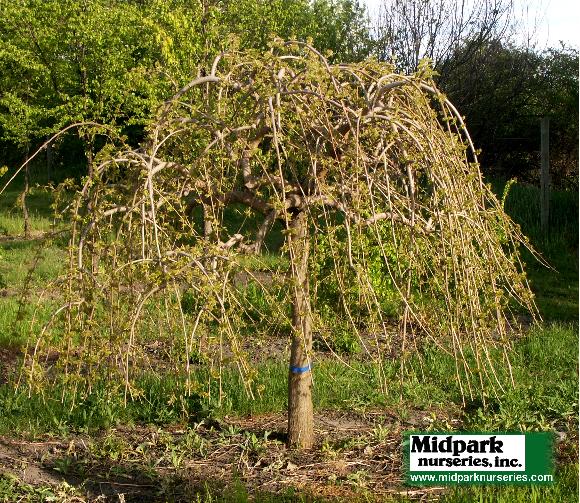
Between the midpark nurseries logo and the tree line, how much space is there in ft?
16.6

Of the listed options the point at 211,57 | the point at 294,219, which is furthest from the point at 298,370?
the point at 211,57

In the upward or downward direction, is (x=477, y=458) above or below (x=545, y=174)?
below

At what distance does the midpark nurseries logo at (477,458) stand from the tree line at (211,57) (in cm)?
506

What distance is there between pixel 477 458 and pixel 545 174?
7023 millimetres

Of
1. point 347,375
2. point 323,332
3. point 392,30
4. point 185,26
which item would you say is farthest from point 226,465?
point 392,30

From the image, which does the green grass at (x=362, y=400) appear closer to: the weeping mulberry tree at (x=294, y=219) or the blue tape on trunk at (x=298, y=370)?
the blue tape on trunk at (x=298, y=370)

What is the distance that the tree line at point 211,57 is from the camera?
1009cm

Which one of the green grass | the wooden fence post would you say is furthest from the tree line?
the green grass

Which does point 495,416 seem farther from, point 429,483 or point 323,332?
point 323,332

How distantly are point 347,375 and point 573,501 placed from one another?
6.91 ft

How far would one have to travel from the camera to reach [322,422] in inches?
183

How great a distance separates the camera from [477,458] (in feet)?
12.9

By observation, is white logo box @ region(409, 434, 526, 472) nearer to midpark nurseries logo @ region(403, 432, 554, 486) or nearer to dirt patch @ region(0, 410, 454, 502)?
midpark nurseries logo @ region(403, 432, 554, 486)

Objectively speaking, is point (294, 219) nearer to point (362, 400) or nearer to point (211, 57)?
point (362, 400)
